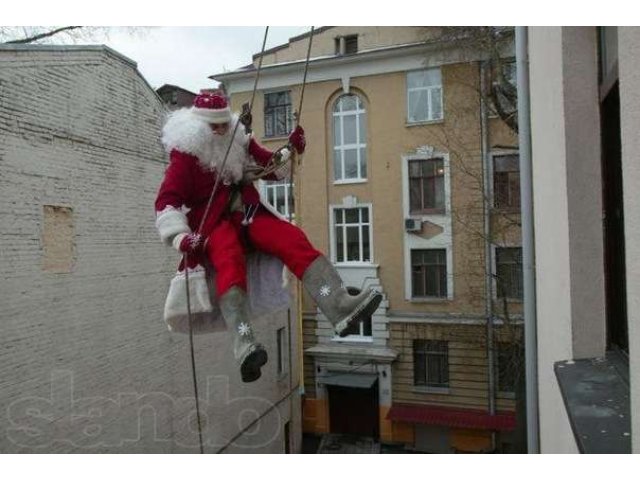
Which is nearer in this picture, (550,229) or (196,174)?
(196,174)

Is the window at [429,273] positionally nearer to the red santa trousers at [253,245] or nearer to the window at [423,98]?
the window at [423,98]

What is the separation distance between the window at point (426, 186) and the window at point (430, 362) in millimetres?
1562

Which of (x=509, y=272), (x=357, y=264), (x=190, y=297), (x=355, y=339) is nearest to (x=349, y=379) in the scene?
(x=355, y=339)

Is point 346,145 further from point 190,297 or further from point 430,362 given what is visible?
point 190,297

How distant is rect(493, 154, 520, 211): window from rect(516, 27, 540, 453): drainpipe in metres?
3.54

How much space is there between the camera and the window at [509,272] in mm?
6848

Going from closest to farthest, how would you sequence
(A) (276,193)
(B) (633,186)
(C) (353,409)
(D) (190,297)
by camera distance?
(B) (633,186) < (D) (190,297) < (A) (276,193) < (C) (353,409)

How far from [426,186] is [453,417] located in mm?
2606

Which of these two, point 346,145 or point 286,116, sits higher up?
point 286,116

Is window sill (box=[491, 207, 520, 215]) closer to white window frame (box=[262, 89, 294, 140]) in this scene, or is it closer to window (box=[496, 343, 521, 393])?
window (box=[496, 343, 521, 393])

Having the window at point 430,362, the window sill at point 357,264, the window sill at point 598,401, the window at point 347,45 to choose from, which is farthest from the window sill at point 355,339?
the window sill at point 598,401

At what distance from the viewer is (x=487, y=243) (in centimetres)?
675

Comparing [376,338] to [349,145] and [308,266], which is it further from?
[308,266]

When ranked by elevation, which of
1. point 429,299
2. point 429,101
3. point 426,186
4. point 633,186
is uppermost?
point 429,101
